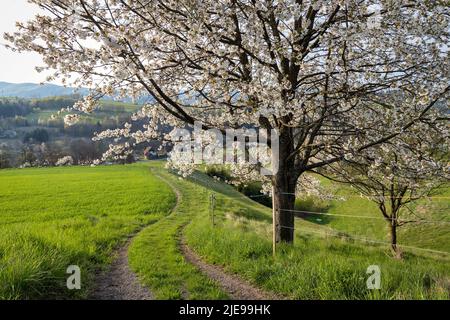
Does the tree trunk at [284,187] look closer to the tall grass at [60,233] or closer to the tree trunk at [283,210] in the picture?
the tree trunk at [283,210]

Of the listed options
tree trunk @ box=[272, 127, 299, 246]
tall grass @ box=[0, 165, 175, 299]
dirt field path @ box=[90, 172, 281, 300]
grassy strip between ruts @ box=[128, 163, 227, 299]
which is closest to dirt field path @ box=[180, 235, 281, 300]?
dirt field path @ box=[90, 172, 281, 300]

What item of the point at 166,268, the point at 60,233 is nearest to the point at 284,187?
the point at 166,268

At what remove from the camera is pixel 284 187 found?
1161 centimetres

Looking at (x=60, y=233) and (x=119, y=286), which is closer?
(x=119, y=286)

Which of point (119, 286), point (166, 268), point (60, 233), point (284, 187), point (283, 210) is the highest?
point (284, 187)

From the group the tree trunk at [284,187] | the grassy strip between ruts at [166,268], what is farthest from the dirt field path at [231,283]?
the tree trunk at [284,187]

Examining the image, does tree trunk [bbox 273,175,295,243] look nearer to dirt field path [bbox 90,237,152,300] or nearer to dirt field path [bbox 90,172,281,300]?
dirt field path [bbox 90,172,281,300]

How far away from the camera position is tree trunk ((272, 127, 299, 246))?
37.3ft

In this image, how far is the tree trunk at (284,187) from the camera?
447 inches

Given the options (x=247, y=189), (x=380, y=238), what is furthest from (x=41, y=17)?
(x=247, y=189)

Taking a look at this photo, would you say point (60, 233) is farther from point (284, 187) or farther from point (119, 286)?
point (284, 187)

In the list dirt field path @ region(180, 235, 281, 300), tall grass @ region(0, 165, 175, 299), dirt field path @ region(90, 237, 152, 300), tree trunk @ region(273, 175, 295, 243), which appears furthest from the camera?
tree trunk @ region(273, 175, 295, 243)

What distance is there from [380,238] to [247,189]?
68.0ft

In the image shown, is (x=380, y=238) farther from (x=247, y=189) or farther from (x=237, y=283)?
(x=237, y=283)
